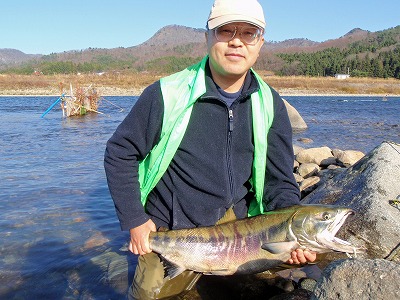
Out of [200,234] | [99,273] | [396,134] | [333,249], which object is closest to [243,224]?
[200,234]

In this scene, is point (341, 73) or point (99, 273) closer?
point (99, 273)

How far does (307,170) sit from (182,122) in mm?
6324

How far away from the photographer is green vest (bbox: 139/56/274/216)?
332 cm

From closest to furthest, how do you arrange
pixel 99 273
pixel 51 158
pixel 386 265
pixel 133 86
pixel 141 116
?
pixel 386 265
pixel 141 116
pixel 99 273
pixel 51 158
pixel 133 86

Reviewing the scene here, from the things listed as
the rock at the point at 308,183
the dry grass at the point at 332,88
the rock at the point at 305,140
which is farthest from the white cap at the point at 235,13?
the dry grass at the point at 332,88

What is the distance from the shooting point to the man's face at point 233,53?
327 centimetres

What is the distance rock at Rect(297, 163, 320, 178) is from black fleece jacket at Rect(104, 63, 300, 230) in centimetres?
552

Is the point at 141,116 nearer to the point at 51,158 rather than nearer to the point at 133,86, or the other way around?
the point at 51,158

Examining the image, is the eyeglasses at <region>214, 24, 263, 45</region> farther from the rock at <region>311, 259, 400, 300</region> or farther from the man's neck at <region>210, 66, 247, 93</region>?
the rock at <region>311, 259, 400, 300</region>

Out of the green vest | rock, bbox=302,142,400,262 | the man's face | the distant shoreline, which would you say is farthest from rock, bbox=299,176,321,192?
the distant shoreline

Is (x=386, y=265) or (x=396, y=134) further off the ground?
(x=386, y=265)

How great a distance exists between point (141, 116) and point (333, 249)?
1.65 meters

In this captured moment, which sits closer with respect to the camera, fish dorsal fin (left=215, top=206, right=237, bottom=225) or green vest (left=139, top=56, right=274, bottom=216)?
green vest (left=139, top=56, right=274, bottom=216)

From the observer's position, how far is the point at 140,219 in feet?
11.1
